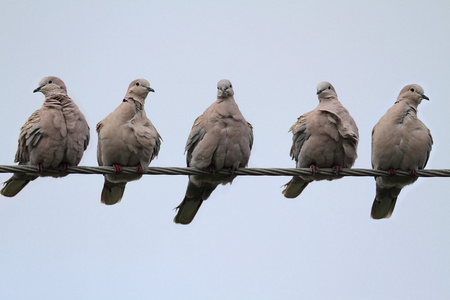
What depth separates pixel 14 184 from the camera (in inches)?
484

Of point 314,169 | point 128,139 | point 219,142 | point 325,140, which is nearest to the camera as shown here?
point 128,139

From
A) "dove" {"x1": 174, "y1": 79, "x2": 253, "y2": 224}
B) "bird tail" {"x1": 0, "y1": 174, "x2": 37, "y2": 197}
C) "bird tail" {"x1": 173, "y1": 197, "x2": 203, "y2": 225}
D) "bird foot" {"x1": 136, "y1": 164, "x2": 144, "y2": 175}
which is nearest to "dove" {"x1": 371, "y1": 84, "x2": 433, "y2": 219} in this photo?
"dove" {"x1": 174, "y1": 79, "x2": 253, "y2": 224}

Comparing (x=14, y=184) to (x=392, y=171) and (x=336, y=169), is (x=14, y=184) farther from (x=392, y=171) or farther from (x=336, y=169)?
(x=392, y=171)

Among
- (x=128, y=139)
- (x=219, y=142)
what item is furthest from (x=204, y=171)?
(x=128, y=139)

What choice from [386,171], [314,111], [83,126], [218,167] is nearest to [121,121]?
[83,126]

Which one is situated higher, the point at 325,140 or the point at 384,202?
the point at 325,140

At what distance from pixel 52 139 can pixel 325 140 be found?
309 centimetres

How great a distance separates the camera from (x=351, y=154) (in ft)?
40.5

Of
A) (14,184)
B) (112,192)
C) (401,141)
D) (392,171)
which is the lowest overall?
(14,184)

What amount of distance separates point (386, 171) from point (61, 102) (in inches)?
148

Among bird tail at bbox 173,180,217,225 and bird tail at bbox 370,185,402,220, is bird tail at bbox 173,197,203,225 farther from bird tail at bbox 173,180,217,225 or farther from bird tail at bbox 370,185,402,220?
bird tail at bbox 370,185,402,220

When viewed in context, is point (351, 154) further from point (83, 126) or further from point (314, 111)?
point (83, 126)

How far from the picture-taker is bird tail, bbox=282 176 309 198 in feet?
42.0

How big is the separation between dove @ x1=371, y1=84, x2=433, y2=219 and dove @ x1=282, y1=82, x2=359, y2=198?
37 centimetres
